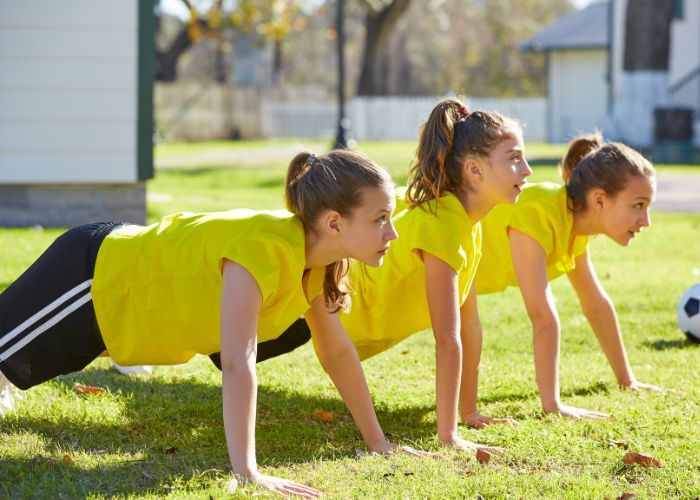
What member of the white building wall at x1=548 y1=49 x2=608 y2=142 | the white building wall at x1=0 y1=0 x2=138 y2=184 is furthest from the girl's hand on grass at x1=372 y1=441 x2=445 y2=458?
the white building wall at x1=548 y1=49 x2=608 y2=142

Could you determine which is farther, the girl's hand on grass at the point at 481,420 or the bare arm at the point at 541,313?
the bare arm at the point at 541,313

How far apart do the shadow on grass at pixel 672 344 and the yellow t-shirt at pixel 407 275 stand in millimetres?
2067

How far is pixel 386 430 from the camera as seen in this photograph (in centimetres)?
437

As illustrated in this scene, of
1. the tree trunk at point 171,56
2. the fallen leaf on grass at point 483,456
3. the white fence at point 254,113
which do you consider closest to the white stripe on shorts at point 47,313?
the fallen leaf on grass at point 483,456

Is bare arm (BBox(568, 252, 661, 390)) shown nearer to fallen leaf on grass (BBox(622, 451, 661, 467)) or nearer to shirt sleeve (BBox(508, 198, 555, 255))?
shirt sleeve (BBox(508, 198, 555, 255))

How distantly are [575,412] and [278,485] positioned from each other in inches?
63.6

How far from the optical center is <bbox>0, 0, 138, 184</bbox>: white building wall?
10.2 m

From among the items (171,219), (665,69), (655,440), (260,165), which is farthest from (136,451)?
(665,69)

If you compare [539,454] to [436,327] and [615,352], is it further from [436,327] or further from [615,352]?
[615,352]

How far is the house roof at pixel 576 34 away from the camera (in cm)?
3444

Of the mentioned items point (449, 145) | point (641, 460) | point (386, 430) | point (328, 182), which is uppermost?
point (449, 145)

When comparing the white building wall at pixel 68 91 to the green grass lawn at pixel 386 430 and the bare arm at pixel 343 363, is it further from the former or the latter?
the bare arm at pixel 343 363

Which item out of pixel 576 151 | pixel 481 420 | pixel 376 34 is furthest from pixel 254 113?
pixel 481 420

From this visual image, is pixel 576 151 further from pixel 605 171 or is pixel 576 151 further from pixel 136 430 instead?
pixel 136 430
